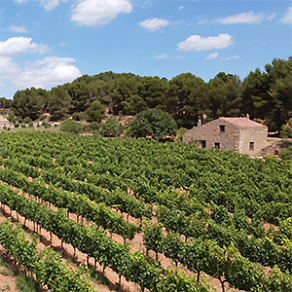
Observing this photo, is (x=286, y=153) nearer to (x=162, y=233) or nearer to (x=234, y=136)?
(x=234, y=136)

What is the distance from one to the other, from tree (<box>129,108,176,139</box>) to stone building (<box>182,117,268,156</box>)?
5.72m

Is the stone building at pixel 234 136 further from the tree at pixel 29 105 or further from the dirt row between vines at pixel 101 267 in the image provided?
the tree at pixel 29 105

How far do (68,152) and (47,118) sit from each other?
137ft

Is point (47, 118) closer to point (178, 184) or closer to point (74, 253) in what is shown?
point (178, 184)

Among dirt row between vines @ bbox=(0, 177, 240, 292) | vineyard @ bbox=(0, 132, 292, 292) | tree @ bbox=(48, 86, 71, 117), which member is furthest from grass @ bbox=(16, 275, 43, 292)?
tree @ bbox=(48, 86, 71, 117)

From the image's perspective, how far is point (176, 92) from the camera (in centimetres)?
4556

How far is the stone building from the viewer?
29078mm

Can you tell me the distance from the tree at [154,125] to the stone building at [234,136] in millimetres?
5722

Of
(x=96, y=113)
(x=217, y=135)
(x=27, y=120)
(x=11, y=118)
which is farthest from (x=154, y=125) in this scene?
(x=11, y=118)

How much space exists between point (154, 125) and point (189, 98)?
33.6 feet

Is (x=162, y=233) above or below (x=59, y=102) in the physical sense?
below

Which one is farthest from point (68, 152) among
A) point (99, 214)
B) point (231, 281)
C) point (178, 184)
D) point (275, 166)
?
point (231, 281)

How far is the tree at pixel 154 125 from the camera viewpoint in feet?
119

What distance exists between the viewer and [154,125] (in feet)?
121
